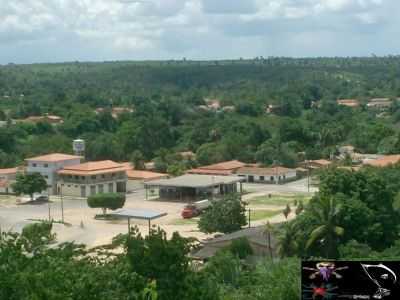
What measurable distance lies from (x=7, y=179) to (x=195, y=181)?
16829mm

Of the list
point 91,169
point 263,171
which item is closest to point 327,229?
point 91,169

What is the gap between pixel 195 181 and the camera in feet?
216

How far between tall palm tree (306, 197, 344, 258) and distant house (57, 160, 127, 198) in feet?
115

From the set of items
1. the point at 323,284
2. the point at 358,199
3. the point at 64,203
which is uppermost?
the point at 323,284

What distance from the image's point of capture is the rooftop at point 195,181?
6431 cm

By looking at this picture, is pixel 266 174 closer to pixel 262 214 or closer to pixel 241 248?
pixel 262 214

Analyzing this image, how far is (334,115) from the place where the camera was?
11262 cm

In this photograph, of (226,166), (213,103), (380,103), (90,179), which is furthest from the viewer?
(213,103)

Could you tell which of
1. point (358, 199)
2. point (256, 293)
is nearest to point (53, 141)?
point (358, 199)

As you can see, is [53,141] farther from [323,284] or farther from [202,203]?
[323,284]

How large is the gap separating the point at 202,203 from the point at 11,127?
43.2 m

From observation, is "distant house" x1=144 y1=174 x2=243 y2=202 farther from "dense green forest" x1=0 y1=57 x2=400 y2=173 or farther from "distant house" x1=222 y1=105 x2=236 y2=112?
"distant house" x1=222 y1=105 x2=236 y2=112
